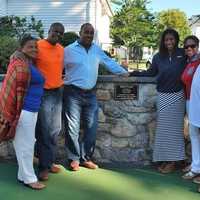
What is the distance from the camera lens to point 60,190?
5621 mm

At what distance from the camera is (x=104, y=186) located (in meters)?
5.81

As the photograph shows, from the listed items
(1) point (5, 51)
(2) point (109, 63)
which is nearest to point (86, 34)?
(2) point (109, 63)

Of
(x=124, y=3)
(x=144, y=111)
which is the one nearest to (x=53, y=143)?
(x=144, y=111)

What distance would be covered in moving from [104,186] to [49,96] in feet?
4.17

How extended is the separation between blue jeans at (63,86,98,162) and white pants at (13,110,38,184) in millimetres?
848

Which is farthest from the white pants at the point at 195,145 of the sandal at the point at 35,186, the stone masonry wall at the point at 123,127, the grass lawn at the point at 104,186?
the sandal at the point at 35,186

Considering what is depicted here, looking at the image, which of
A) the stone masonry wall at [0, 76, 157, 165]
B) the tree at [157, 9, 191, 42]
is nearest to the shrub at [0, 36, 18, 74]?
the stone masonry wall at [0, 76, 157, 165]

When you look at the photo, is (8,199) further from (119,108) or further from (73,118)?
(119,108)

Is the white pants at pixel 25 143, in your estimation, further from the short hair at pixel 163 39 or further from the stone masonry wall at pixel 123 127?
the short hair at pixel 163 39

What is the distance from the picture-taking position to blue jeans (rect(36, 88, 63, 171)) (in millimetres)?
5797

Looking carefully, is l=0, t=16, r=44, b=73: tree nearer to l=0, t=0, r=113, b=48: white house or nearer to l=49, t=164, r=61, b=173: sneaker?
l=0, t=0, r=113, b=48: white house

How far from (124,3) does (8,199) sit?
39647mm

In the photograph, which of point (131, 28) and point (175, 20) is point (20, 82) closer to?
point (131, 28)

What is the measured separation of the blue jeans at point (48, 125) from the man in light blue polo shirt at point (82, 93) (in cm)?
20
